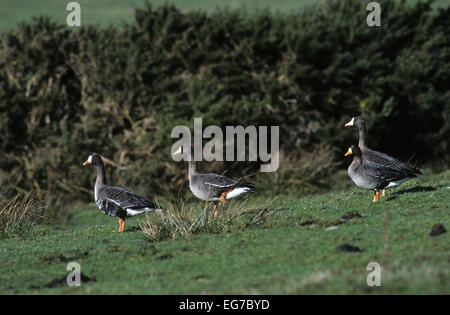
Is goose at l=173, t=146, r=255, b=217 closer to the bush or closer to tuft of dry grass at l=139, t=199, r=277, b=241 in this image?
tuft of dry grass at l=139, t=199, r=277, b=241

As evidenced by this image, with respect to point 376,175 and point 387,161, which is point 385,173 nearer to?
point 376,175

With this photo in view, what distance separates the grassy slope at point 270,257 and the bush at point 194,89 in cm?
1031

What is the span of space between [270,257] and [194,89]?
1504cm

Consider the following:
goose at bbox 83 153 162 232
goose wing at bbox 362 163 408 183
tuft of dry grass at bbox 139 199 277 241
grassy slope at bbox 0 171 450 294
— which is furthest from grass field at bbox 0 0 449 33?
grassy slope at bbox 0 171 450 294

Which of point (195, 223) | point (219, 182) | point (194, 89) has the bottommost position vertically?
point (195, 223)

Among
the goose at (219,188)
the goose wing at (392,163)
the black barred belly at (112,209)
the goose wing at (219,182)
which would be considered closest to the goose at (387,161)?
the goose wing at (392,163)

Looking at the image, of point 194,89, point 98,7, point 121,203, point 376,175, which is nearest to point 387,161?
point 376,175

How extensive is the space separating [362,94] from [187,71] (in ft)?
22.4

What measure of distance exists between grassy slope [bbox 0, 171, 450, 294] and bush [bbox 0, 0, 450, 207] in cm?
1031

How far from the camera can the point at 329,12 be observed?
30453mm

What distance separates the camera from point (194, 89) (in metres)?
24.9

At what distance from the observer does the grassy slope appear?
880cm
